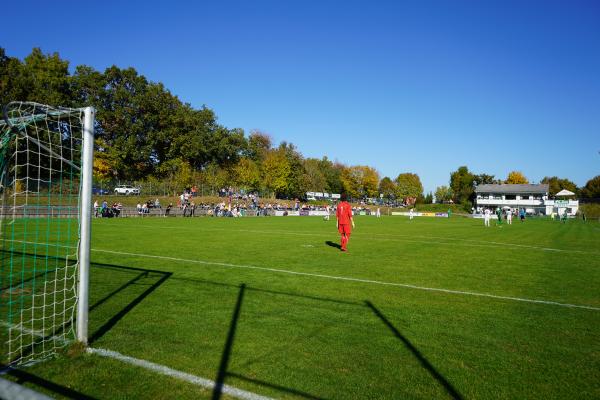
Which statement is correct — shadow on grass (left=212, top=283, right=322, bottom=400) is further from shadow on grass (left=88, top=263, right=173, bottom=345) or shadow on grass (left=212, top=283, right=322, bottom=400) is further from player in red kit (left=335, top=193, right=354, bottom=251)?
player in red kit (left=335, top=193, right=354, bottom=251)

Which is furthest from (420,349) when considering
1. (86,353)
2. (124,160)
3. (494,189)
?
(494,189)

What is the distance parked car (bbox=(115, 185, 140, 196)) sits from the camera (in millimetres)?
41766

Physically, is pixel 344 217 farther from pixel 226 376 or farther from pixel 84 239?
pixel 226 376

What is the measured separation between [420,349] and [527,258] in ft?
38.1

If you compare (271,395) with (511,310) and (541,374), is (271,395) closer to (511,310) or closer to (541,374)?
(541,374)

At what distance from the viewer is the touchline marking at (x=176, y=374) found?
3707mm

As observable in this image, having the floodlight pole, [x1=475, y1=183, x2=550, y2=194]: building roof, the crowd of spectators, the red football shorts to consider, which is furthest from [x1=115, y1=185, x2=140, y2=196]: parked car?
[x1=475, y1=183, x2=550, y2=194]: building roof

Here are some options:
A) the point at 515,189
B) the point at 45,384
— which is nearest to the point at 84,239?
the point at 45,384

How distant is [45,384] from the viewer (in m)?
3.87

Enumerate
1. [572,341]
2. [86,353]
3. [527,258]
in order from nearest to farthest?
[86,353], [572,341], [527,258]

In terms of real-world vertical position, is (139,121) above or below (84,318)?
above

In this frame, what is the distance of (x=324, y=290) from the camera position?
820cm

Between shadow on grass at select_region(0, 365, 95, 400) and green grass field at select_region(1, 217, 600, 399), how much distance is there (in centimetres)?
1

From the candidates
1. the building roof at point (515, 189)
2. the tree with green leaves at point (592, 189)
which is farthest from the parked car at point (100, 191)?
the tree with green leaves at point (592, 189)
